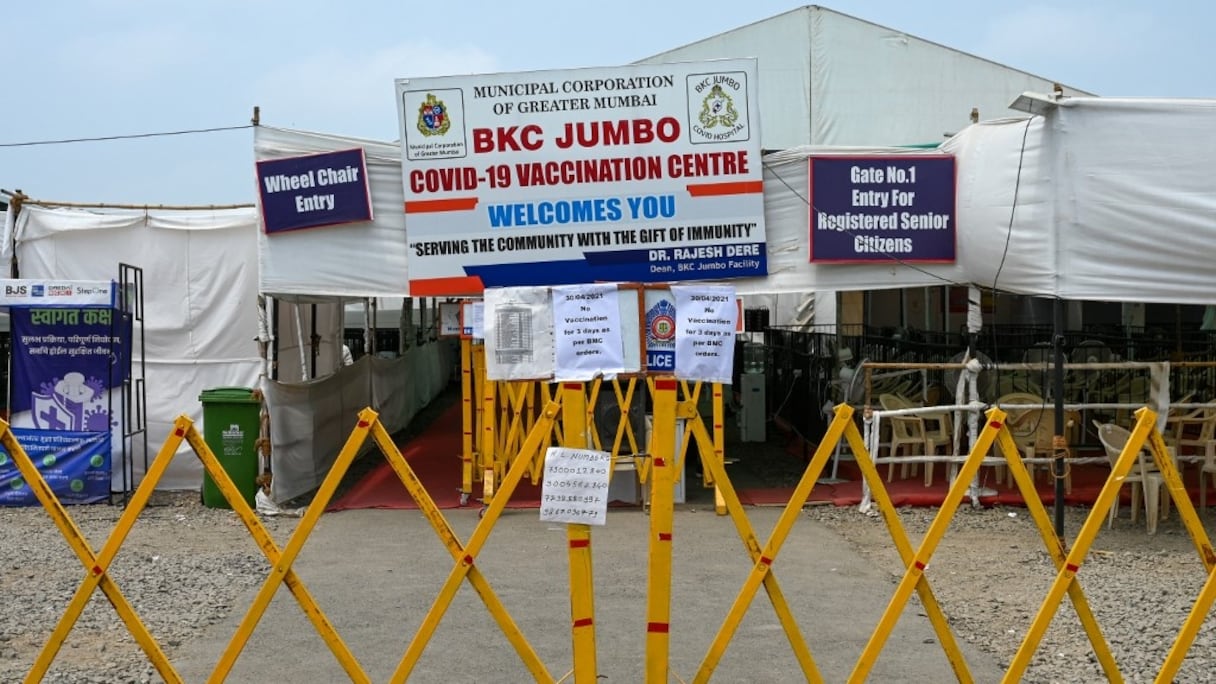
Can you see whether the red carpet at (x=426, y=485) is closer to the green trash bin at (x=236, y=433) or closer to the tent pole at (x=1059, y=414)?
the green trash bin at (x=236, y=433)

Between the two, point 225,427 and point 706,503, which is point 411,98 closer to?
point 225,427

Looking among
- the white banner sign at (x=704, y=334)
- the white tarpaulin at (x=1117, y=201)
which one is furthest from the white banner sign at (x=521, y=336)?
the white tarpaulin at (x=1117, y=201)

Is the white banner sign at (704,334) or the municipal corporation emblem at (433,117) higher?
the municipal corporation emblem at (433,117)

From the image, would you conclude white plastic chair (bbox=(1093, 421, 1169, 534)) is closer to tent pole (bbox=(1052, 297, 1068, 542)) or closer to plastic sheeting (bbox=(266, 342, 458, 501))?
tent pole (bbox=(1052, 297, 1068, 542))

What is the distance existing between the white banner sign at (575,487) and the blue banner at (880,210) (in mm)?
5955

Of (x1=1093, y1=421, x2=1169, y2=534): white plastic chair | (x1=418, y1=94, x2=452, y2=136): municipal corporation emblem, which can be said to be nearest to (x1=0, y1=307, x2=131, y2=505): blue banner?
(x1=418, y1=94, x2=452, y2=136): municipal corporation emblem

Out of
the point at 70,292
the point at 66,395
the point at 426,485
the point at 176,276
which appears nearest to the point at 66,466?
the point at 66,395

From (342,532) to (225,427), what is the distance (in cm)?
192

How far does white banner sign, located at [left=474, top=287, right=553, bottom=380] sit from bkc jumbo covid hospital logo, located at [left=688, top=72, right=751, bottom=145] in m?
5.43

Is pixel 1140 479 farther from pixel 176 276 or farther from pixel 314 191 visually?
pixel 176 276

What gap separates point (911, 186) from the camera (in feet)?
34.7

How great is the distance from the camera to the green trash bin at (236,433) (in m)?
11.3

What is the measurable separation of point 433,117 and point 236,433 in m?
3.56

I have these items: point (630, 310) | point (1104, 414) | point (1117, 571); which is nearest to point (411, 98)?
point (630, 310)
